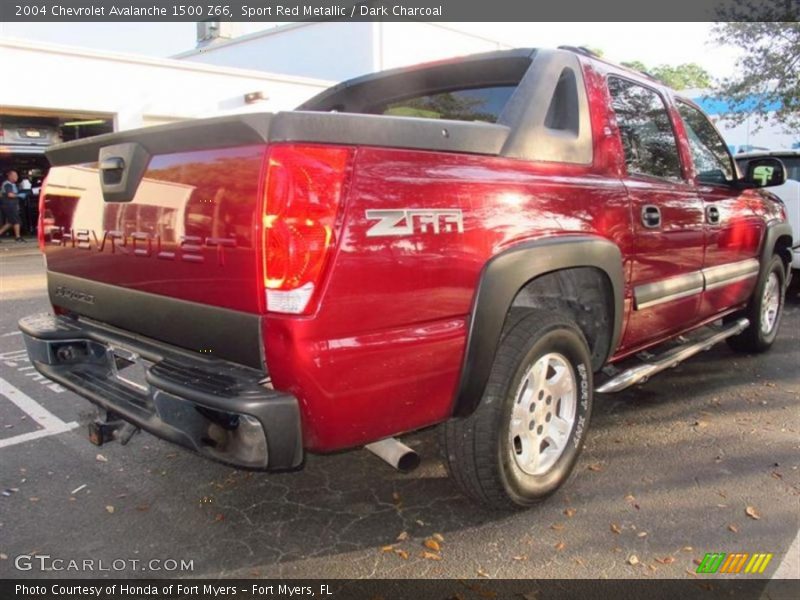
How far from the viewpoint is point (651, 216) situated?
3486mm

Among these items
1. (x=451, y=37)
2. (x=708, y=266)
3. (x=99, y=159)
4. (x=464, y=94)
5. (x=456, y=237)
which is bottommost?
(x=708, y=266)

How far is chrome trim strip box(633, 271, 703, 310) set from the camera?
3489 mm

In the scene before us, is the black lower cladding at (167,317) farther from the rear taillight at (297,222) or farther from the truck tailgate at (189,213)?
the rear taillight at (297,222)

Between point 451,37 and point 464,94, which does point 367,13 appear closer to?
point 451,37

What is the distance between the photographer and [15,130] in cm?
1611

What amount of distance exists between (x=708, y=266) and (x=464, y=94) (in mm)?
1943

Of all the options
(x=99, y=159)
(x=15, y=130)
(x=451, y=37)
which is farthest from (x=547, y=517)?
(x=451, y=37)

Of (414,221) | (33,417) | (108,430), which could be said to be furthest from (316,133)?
(33,417)

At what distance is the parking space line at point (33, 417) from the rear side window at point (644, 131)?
357 cm

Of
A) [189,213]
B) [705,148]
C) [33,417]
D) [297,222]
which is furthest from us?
[705,148]

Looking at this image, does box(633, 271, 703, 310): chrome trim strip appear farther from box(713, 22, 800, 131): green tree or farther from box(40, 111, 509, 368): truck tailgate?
box(713, 22, 800, 131): green tree

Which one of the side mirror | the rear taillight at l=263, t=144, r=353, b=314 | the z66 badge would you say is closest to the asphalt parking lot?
the rear taillight at l=263, t=144, r=353, b=314

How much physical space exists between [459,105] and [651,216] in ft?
3.91

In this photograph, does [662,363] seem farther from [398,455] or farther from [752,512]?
[398,455]
